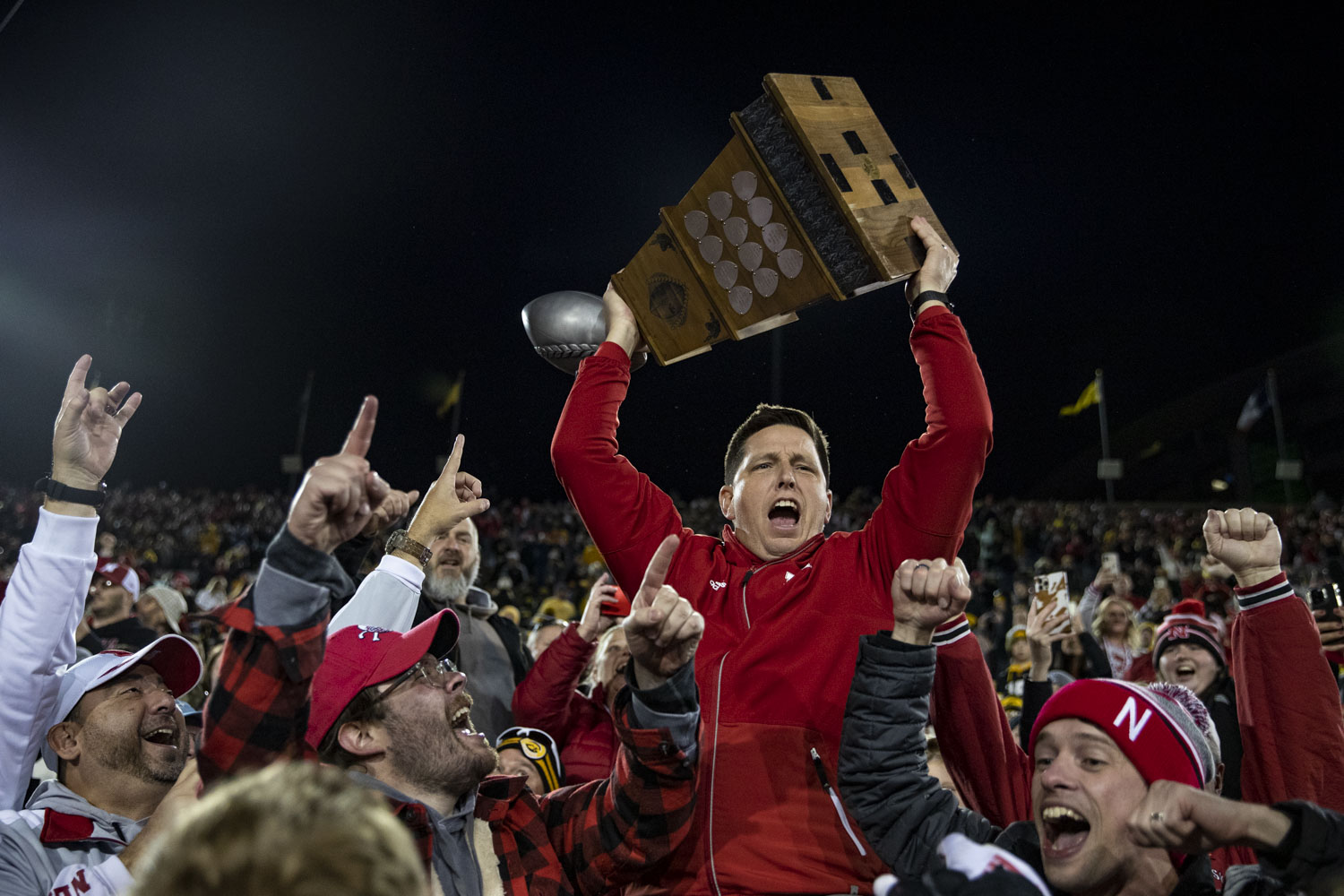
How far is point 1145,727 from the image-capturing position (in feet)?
7.16

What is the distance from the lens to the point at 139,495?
79.3 ft

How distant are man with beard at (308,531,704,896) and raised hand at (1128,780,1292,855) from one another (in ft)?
2.90

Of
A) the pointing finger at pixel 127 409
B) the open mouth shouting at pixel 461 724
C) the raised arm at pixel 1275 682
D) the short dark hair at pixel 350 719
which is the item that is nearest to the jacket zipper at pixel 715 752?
the open mouth shouting at pixel 461 724

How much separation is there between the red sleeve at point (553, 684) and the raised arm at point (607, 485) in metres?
1.43

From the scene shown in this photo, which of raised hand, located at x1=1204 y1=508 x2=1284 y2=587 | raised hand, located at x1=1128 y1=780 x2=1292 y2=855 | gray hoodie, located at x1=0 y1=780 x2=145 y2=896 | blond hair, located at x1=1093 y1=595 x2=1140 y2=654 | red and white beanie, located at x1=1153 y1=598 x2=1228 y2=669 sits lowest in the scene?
gray hoodie, located at x1=0 y1=780 x2=145 y2=896

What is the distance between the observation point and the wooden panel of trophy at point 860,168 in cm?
253

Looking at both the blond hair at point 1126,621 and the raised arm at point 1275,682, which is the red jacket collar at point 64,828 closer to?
the raised arm at point 1275,682

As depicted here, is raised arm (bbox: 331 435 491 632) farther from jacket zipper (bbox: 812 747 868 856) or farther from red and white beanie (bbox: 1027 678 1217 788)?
red and white beanie (bbox: 1027 678 1217 788)

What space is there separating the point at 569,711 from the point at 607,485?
6.69 ft

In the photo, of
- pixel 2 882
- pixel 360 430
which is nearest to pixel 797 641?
pixel 360 430

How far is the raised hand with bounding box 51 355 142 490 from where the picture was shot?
276 cm

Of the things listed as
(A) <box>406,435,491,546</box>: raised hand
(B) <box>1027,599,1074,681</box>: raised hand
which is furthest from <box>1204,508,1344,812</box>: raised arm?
(A) <box>406,435,491,546</box>: raised hand

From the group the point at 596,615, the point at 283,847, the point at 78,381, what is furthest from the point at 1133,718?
the point at 78,381

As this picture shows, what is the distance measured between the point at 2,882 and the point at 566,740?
7.83 ft
